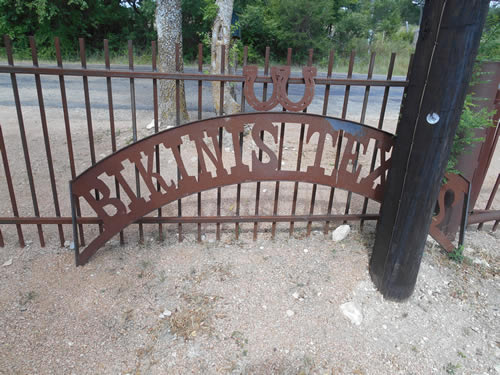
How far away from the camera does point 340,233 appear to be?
3.30 m

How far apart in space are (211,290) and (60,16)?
71.5ft

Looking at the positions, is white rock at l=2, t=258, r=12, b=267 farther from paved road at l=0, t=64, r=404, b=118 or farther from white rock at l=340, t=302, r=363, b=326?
paved road at l=0, t=64, r=404, b=118

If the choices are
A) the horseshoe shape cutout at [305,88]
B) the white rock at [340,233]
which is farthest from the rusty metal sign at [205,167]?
the white rock at [340,233]

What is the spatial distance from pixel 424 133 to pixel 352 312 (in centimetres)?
127

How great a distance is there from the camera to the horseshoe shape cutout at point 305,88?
8.36 ft

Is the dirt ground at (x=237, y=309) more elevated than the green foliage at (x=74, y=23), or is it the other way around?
the green foliage at (x=74, y=23)

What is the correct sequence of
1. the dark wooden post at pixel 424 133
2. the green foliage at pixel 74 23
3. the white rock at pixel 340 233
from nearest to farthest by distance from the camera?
1. the dark wooden post at pixel 424 133
2. the white rock at pixel 340 233
3. the green foliage at pixel 74 23

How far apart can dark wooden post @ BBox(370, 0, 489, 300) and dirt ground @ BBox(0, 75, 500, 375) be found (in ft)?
1.09

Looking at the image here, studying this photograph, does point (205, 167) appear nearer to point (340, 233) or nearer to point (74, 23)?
point (340, 233)

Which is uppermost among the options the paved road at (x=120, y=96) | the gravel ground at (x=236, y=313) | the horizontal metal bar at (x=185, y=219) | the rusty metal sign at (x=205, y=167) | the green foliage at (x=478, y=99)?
the green foliage at (x=478, y=99)

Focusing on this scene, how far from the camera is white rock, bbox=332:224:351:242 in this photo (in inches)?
129

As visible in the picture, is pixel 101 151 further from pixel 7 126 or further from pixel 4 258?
pixel 4 258

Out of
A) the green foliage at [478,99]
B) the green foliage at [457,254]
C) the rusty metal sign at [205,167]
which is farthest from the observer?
the green foliage at [457,254]

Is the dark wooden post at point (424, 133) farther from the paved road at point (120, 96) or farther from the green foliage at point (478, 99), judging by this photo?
the paved road at point (120, 96)
